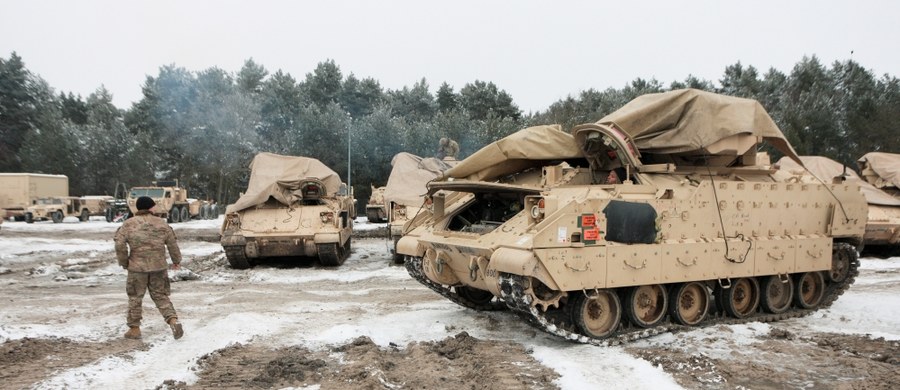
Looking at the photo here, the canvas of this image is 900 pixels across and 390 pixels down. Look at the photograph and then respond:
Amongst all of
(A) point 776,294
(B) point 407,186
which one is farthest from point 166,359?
(B) point 407,186

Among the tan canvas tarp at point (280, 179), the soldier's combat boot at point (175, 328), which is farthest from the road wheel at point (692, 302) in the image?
the tan canvas tarp at point (280, 179)

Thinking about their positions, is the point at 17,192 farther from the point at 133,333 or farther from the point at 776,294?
the point at 776,294

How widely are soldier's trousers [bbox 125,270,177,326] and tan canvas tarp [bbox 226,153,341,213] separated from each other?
22.4 ft

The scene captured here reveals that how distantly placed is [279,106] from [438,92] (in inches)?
521

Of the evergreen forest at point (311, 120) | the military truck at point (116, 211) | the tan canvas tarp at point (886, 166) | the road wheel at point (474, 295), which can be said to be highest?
the evergreen forest at point (311, 120)

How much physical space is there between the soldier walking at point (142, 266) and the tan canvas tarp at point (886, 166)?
18.8m

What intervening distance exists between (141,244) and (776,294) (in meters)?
7.97

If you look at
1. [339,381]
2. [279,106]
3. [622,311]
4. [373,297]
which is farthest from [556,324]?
[279,106]

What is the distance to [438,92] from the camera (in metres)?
51.0

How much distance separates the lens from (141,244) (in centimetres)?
736

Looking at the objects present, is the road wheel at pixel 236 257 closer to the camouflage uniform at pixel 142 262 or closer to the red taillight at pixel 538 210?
the camouflage uniform at pixel 142 262

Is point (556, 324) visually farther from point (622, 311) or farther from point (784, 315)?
point (784, 315)

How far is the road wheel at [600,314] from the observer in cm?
701

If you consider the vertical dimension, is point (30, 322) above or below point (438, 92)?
below
